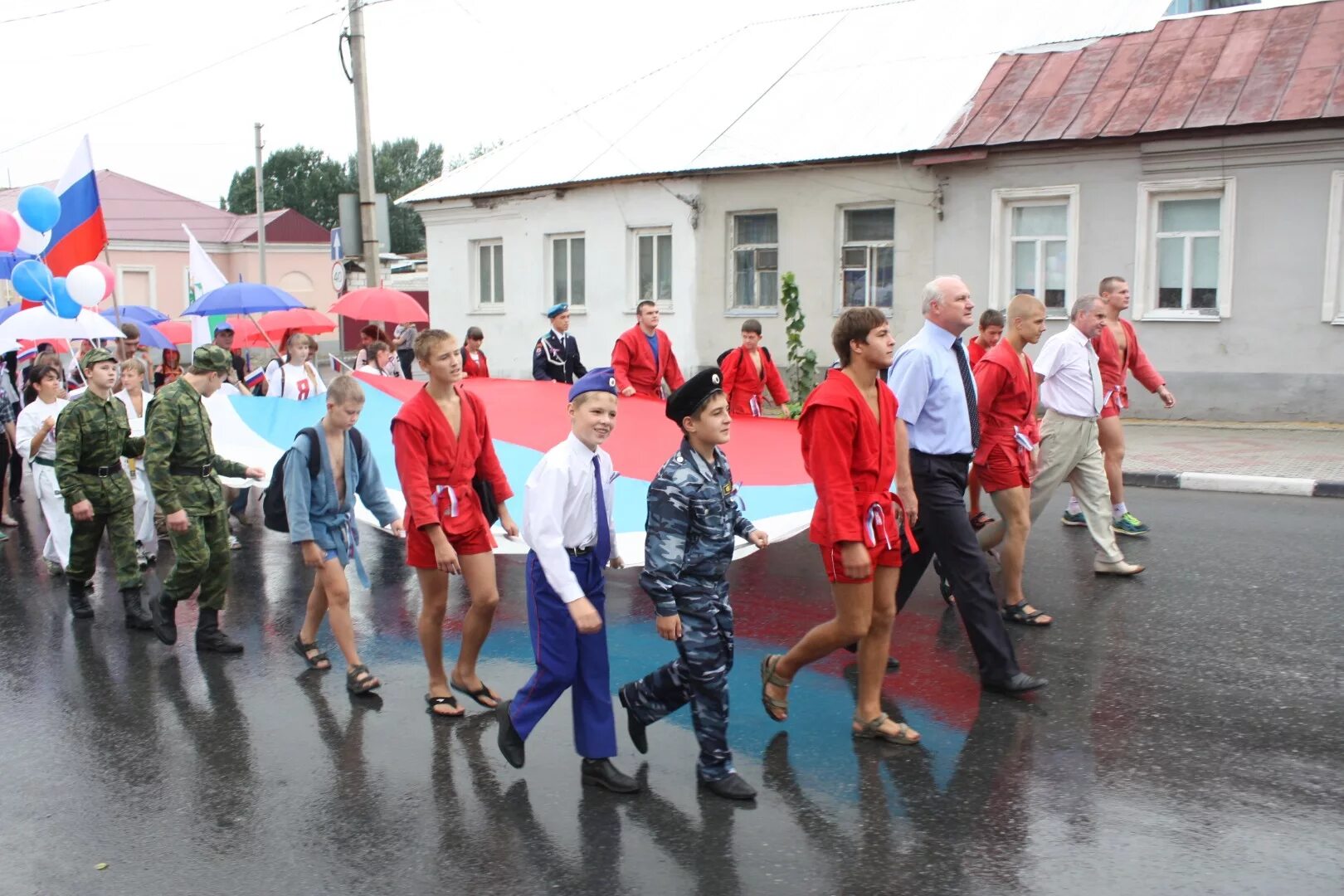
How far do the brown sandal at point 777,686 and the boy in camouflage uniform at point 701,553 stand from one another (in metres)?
0.71

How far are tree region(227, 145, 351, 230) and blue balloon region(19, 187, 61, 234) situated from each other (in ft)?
280

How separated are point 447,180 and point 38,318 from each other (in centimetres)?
1875

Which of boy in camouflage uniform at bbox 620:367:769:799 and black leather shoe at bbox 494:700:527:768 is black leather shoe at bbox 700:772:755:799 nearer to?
boy in camouflage uniform at bbox 620:367:769:799

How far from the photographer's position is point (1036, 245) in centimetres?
1856

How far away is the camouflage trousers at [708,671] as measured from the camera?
15.5 feet

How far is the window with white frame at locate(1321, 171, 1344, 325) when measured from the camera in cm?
1581

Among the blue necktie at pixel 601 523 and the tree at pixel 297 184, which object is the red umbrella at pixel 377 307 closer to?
the blue necktie at pixel 601 523

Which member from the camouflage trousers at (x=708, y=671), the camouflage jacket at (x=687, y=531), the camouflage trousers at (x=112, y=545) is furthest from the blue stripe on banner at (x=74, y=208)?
the camouflage trousers at (x=708, y=671)

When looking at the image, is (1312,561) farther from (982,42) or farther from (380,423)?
(982,42)

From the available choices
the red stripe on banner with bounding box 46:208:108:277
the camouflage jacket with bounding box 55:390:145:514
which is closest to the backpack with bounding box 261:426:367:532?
the camouflage jacket with bounding box 55:390:145:514

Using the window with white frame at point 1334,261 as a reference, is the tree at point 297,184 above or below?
above

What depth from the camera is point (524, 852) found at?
4348 millimetres

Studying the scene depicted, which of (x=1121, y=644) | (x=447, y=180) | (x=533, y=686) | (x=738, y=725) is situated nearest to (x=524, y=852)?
(x=533, y=686)

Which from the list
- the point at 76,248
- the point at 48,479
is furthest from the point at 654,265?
the point at 48,479
